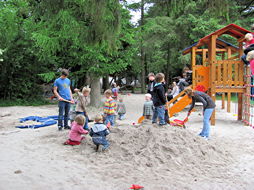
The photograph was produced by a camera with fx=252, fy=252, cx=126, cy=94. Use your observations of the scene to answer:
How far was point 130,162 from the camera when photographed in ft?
13.7

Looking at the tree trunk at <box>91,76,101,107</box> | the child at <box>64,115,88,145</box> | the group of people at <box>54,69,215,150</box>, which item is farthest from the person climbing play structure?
the tree trunk at <box>91,76,101,107</box>

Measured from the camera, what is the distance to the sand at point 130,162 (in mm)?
3334

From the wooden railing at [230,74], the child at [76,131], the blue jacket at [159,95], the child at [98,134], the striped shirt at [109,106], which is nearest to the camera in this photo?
the child at [98,134]

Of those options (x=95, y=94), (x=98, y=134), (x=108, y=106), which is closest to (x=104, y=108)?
(x=108, y=106)

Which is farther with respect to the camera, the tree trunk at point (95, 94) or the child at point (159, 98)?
the tree trunk at point (95, 94)

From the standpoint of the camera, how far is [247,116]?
26.5 feet

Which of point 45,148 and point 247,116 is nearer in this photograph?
point 45,148

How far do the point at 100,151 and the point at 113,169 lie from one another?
85 cm

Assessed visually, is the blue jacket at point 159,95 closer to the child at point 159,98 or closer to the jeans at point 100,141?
the child at point 159,98

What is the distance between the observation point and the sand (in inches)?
131

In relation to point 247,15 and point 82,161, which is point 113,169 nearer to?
point 82,161

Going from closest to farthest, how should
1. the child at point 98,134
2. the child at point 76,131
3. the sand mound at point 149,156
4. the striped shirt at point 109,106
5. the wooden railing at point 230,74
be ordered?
the sand mound at point 149,156
the child at point 98,134
the child at point 76,131
the striped shirt at point 109,106
the wooden railing at point 230,74

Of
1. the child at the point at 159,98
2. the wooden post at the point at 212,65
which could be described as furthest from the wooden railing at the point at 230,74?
the child at the point at 159,98

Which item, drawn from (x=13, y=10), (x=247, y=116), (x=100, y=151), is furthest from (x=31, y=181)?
(x=13, y=10)
